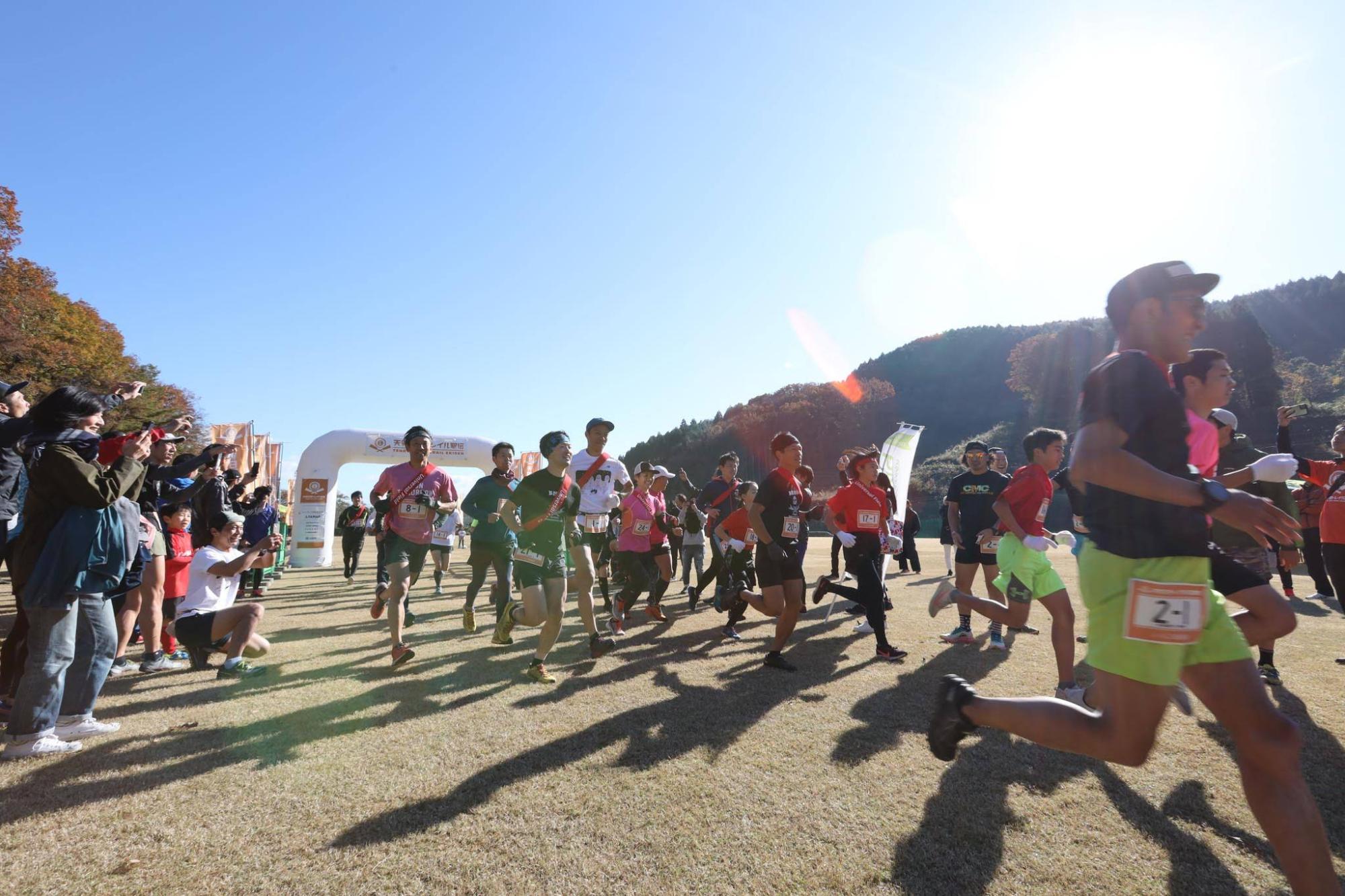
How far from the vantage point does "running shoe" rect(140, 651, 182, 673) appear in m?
5.25

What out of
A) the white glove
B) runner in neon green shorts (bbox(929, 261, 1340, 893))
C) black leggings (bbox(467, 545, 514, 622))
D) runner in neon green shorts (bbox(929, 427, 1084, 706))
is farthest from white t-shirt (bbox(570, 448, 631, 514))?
the white glove

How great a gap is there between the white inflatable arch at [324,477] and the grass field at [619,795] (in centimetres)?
1379

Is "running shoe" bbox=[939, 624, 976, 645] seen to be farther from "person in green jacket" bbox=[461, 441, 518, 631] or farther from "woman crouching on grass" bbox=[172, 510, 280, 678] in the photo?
"woman crouching on grass" bbox=[172, 510, 280, 678]

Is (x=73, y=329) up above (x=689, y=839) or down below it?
above

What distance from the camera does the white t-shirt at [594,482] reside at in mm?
6195

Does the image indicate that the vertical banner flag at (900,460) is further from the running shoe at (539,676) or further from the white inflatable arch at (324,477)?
the white inflatable arch at (324,477)

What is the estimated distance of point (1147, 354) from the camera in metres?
2.03

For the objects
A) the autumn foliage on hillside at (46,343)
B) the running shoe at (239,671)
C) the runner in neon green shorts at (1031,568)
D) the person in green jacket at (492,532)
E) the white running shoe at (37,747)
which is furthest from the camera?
the autumn foliage on hillside at (46,343)

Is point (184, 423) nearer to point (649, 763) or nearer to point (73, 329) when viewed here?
point (649, 763)

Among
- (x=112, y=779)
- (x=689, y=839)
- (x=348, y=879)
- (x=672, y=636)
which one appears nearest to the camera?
(x=348, y=879)

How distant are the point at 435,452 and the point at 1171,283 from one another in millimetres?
20871

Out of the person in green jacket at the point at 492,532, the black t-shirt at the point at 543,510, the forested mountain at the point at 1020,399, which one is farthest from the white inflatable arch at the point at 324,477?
the forested mountain at the point at 1020,399

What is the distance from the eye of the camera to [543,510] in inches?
195

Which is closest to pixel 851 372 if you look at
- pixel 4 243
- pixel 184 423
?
pixel 4 243
